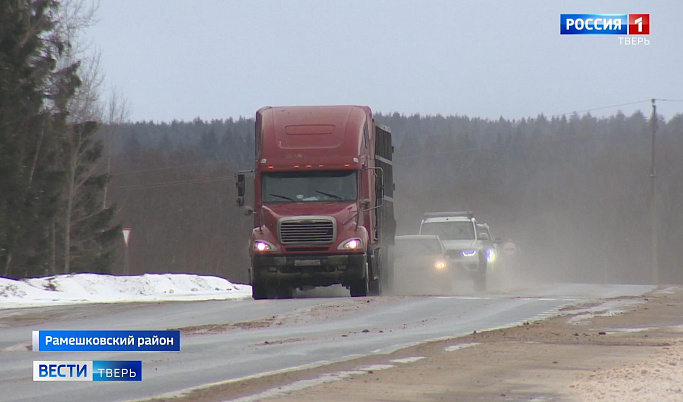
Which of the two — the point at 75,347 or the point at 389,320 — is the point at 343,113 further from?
the point at 75,347

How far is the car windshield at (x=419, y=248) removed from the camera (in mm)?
31984

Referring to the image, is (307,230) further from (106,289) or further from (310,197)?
(106,289)

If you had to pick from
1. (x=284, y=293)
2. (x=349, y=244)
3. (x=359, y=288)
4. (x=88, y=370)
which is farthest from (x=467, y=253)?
(x=88, y=370)

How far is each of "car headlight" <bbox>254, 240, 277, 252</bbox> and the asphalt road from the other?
1151 mm

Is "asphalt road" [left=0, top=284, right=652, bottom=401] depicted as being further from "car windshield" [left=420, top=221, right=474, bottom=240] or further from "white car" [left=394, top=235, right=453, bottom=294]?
"car windshield" [left=420, top=221, right=474, bottom=240]

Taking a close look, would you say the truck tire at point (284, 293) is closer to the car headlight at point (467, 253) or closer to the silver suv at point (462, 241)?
the silver suv at point (462, 241)

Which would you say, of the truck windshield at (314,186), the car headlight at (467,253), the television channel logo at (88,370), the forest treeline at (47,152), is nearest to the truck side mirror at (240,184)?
the truck windshield at (314,186)

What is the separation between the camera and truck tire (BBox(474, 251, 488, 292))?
3603 cm

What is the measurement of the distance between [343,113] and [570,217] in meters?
106

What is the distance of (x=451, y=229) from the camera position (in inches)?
1436

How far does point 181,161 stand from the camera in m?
125

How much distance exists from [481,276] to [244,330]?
746 inches

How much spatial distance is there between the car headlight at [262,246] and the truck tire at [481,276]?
12.9 m

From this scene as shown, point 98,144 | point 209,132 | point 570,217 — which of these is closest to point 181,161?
point 209,132
